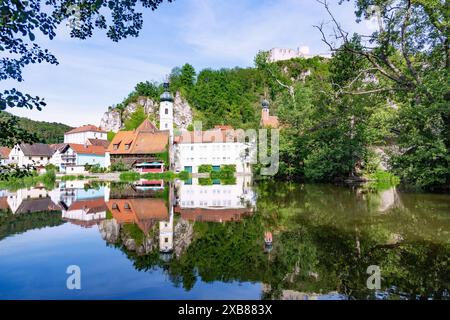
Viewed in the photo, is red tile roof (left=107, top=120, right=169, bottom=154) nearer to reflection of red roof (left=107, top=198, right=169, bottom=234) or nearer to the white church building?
the white church building

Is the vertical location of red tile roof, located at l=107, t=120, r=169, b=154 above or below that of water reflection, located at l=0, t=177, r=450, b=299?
above

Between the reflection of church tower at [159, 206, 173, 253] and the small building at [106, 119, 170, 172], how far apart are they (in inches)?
1550

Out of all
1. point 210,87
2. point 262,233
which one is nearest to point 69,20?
point 262,233

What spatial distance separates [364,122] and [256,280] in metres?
25.8

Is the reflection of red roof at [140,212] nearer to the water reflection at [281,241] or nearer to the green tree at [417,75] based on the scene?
the water reflection at [281,241]

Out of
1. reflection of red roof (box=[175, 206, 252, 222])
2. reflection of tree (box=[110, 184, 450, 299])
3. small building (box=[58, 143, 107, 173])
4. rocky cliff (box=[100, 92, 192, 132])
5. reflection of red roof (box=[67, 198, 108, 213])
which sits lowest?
reflection of tree (box=[110, 184, 450, 299])

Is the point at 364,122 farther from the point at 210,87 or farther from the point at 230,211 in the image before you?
the point at 210,87

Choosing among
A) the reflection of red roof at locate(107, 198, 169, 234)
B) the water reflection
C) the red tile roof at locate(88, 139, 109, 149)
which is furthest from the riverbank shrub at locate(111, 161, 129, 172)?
the water reflection

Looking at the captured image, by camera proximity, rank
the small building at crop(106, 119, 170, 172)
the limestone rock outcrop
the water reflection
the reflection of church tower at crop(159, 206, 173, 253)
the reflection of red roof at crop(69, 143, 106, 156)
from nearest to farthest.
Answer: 1. the water reflection
2. the limestone rock outcrop
3. the reflection of church tower at crop(159, 206, 173, 253)
4. the small building at crop(106, 119, 170, 172)
5. the reflection of red roof at crop(69, 143, 106, 156)

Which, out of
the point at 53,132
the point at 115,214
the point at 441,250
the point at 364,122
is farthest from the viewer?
the point at 53,132

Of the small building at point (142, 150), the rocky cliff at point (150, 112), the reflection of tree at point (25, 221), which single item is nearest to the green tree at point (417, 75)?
the reflection of tree at point (25, 221)

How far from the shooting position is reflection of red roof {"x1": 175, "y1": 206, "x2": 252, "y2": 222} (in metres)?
12.4

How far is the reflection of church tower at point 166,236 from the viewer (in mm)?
8400

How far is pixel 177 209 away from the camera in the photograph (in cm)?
1461
